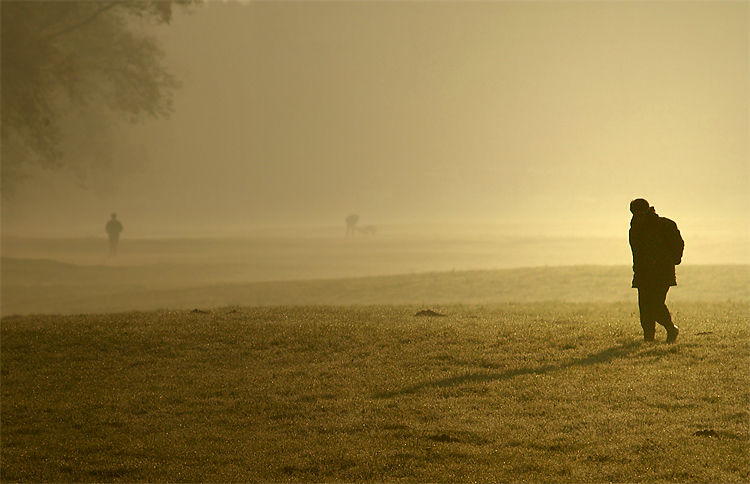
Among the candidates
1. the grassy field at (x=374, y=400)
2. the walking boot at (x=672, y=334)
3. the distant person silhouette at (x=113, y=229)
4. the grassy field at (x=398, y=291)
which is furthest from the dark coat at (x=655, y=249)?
the distant person silhouette at (x=113, y=229)

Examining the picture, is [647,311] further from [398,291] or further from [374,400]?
[398,291]

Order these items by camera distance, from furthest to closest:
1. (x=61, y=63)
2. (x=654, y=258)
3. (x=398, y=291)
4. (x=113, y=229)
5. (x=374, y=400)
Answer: (x=113, y=229), (x=61, y=63), (x=398, y=291), (x=654, y=258), (x=374, y=400)

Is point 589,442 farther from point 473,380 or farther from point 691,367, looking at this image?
point 691,367

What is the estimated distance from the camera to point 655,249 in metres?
14.3

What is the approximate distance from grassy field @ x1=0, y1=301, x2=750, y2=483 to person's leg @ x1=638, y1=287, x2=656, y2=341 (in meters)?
0.42

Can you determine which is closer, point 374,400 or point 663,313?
point 374,400

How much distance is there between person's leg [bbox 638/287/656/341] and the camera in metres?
14.3

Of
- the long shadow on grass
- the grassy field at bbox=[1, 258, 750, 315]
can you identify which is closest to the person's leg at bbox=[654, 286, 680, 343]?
the long shadow on grass

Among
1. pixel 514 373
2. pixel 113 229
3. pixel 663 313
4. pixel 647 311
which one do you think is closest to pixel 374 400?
pixel 514 373

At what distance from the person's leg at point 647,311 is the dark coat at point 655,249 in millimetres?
145

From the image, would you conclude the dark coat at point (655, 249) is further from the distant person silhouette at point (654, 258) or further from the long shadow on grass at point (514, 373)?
the long shadow on grass at point (514, 373)

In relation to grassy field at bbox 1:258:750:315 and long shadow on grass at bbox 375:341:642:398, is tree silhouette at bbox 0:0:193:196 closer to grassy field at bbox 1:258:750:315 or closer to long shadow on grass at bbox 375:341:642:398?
grassy field at bbox 1:258:750:315

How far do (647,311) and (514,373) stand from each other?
3.30 metres

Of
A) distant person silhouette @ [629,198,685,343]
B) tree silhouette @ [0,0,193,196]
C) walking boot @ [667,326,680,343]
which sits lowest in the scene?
walking boot @ [667,326,680,343]
